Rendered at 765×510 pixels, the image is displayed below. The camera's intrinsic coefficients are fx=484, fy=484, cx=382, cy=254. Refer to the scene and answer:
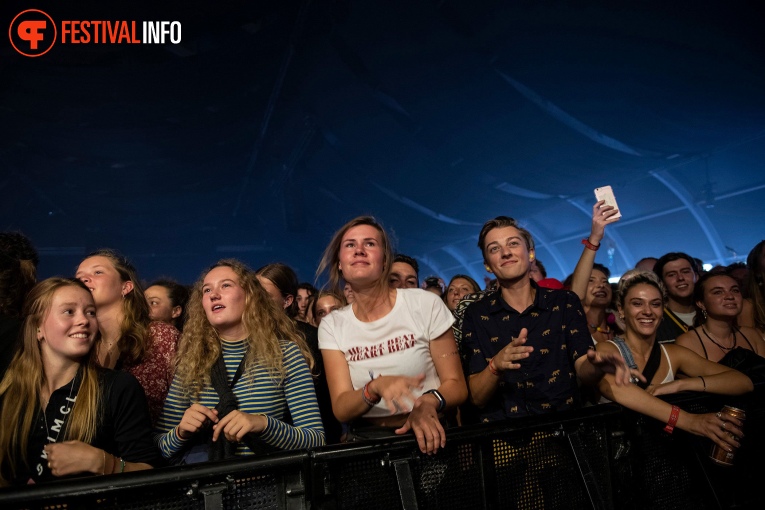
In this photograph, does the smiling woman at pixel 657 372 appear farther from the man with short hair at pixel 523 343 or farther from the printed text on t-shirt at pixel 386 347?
the printed text on t-shirt at pixel 386 347

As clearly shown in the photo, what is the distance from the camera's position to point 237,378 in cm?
189

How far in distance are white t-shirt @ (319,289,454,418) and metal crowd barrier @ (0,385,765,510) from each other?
47 cm

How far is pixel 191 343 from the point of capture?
79.9 inches

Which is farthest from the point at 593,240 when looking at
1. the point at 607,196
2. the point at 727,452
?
the point at 727,452

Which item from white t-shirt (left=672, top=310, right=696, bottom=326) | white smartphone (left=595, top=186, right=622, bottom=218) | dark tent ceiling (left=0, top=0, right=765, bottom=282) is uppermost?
dark tent ceiling (left=0, top=0, right=765, bottom=282)

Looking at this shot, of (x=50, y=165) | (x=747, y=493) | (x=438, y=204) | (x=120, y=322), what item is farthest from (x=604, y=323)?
(x=50, y=165)

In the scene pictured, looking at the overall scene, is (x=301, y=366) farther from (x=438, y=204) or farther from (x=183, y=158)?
(x=183, y=158)

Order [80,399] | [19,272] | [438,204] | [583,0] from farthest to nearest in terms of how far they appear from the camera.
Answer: [438,204]
[583,0]
[19,272]
[80,399]

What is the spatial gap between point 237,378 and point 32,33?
473 inches

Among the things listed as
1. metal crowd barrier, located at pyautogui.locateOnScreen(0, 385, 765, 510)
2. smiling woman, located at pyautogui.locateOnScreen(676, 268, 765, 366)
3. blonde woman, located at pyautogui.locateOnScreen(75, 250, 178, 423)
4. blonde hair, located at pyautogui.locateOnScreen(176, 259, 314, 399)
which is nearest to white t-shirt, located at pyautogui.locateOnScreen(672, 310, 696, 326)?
smiling woman, located at pyautogui.locateOnScreen(676, 268, 765, 366)

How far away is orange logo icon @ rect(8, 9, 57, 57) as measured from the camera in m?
10.0

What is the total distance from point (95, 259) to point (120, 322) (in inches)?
14.9

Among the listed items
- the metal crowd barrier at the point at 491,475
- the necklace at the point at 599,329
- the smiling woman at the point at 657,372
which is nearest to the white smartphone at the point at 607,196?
the smiling woman at the point at 657,372

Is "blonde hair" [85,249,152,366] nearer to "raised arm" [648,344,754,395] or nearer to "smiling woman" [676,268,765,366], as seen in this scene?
"raised arm" [648,344,754,395]
